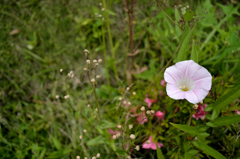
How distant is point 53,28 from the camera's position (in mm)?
3088

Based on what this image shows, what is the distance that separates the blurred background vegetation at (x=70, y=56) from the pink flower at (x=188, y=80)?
0.79 meters

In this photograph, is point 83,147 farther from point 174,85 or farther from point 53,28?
point 53,28

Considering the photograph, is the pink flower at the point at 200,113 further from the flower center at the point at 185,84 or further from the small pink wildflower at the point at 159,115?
the small pink wildflower at the point at 159,115

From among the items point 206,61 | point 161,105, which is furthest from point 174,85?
point 206,61

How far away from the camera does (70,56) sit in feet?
9.59

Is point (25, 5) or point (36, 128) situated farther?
point (25, 5)

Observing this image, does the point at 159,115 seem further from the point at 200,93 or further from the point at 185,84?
the point at 200,93

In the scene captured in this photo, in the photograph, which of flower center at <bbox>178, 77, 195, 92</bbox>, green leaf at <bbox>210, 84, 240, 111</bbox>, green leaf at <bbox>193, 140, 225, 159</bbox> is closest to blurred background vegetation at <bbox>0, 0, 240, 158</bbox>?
flower center at <bbox>178, 77, 195, 92</bbox>

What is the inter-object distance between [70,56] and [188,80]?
210 cm

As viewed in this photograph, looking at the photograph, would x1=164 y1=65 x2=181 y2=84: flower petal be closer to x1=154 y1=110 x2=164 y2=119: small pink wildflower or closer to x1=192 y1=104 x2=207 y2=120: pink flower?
x1=192 y1=104 x2=207 y2=120: pink flower

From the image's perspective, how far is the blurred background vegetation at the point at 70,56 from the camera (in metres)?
2.15

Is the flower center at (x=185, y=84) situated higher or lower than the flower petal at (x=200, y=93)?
lower

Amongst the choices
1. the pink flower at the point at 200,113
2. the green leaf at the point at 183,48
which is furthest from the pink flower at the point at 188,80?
the pink flower at the point at 200,113

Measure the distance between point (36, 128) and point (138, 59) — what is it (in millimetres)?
1843
